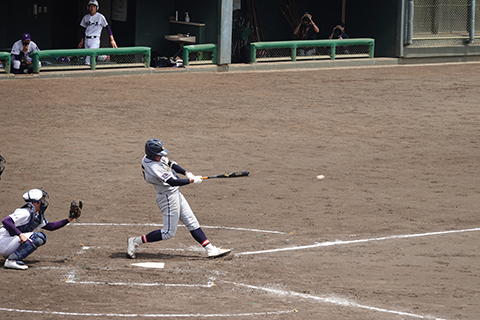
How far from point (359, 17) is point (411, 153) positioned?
34.8ft

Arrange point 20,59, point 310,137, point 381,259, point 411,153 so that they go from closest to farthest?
point 381,259 → point 411,153 → point 310,137 → point 20,59

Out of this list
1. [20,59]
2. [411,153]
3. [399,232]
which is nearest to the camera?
[399,232]

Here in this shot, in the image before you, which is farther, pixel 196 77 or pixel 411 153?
pixel 196 77

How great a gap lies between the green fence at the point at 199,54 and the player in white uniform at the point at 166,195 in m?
11.4

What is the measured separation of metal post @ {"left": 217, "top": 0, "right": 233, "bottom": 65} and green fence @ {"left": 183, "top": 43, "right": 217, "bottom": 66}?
0.65 feet

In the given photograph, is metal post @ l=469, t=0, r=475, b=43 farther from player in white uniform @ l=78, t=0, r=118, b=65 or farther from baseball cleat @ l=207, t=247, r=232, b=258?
baseball cleat @ l=207, t=247, r=232, b=258

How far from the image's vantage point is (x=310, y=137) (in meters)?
14.0

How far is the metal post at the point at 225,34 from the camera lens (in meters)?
19.4

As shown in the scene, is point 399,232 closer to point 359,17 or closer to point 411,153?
point 411,153

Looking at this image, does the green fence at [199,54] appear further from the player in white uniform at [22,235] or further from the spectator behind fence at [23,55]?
the player in white uniform at [22,235]

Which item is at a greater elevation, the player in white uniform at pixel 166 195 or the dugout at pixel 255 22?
the dugout at pixel 255 22

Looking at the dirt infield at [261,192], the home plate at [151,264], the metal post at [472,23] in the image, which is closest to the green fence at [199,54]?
the dirt infield at [261,192]

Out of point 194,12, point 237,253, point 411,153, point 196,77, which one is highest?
point 194,12

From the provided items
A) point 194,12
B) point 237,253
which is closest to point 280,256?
point 237,253
